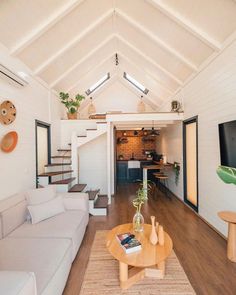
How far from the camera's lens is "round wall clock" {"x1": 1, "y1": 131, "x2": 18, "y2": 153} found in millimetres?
2852

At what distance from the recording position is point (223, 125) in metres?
2.63

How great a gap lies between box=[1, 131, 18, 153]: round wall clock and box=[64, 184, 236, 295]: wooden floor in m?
1.96

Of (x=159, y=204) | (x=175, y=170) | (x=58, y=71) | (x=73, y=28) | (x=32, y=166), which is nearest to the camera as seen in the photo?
(x=73, y=28)

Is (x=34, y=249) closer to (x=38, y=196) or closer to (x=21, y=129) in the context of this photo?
(x=38, y=196)

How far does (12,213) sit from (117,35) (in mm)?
4498

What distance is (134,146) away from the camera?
8.98 metres

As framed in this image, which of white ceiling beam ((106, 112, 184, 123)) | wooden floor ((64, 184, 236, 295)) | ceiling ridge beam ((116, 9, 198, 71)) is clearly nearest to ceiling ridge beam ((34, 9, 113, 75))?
ceiling ridge beam ((116, 9, 198, 71))

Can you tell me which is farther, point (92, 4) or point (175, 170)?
point (175, 170)

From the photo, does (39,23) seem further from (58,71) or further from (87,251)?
(87,251)

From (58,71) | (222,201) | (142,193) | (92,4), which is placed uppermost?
(92,4)

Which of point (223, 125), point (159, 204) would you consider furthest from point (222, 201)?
point (159, 204)

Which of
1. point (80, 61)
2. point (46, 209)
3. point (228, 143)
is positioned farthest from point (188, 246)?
point (80, 61)

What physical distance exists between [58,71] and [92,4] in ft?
5.76

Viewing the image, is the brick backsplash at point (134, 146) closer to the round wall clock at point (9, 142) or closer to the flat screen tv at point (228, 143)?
the round wall clock at point (9, 142)
